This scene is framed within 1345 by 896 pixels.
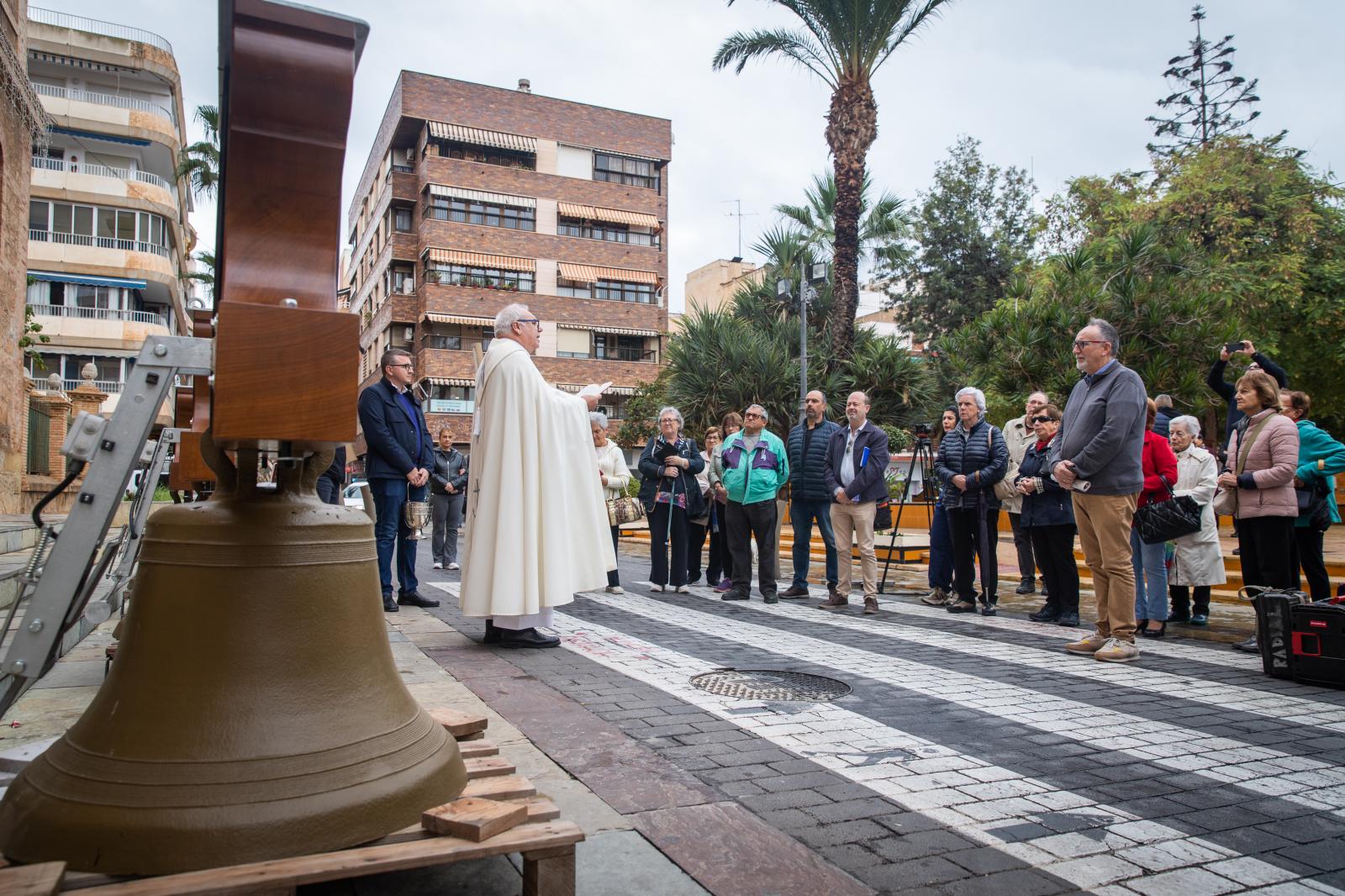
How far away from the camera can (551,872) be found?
2.09 m

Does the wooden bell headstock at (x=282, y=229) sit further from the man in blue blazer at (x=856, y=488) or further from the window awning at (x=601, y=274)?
the window awning at (x=601, y=274)

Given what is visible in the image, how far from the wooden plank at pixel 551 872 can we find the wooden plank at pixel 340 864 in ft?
0.08

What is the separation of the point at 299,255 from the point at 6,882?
1.32 m

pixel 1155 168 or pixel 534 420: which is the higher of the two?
pixel 1155 168

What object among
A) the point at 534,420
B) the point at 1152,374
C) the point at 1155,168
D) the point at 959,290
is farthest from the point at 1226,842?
the point at 959,290

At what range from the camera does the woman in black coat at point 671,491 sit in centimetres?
1028

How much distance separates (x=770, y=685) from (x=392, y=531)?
392 cm

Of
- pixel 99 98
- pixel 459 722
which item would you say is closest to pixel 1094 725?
pixel 459 722

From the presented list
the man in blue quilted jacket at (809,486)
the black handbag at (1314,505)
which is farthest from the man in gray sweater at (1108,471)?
the man in blue quilted jacket at (809,486)

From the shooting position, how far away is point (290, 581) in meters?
2.23

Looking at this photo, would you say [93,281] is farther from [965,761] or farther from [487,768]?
[487,768]

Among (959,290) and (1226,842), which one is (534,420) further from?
(959,290)

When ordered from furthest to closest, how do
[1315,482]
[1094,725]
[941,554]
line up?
[941,554], [1315,482], [1094,725]

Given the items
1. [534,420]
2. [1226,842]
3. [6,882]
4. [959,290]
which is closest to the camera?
[6,882]
